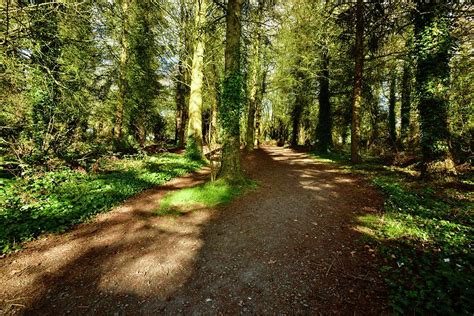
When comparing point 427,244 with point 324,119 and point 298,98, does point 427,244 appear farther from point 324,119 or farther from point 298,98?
point 298,98

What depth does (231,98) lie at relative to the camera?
7.81 m

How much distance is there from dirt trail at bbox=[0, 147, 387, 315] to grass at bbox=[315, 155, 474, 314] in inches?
11.7

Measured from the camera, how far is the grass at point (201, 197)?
6.34m

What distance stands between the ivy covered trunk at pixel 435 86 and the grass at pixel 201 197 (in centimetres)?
627

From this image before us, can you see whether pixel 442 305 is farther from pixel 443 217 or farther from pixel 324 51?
pixel 324 51

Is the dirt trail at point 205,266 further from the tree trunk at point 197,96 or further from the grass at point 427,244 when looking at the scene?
the tree trunk at point 197,96

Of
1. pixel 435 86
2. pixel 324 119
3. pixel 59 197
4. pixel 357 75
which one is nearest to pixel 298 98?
pixel 324 119

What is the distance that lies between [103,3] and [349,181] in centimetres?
1054

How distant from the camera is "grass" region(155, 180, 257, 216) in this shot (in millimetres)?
6344

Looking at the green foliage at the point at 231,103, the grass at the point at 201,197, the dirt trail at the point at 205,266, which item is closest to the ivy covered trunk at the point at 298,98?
the green foliage at the point at 231,103

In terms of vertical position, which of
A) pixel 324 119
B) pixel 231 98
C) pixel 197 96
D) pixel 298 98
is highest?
pixel 298 98

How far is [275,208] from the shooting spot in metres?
6.17

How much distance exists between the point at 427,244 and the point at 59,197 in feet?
27.3

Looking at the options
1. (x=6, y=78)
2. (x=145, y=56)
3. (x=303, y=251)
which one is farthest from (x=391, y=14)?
(x=145, y=56)
